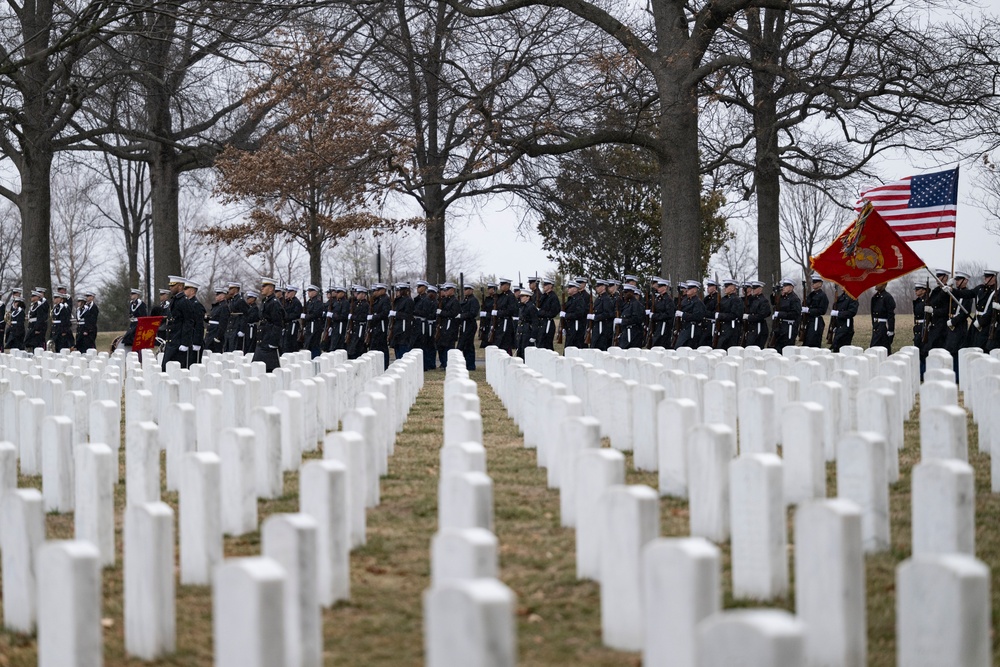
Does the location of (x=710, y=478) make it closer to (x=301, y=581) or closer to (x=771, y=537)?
(x=771, y=537)

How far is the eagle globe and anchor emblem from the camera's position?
49.1ft

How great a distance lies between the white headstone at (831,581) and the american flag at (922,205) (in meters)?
12.3

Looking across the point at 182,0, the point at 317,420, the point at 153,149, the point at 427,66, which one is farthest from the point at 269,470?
the point at 153,149

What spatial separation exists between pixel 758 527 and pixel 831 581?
0.85 meters

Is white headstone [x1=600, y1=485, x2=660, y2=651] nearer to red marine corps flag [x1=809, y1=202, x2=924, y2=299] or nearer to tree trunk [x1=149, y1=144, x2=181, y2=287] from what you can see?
red marine corps flag [x1=809, y1=202, x2=924, y2=299]

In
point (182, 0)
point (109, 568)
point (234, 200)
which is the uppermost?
point (182, 0)

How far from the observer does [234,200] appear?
2597 cm

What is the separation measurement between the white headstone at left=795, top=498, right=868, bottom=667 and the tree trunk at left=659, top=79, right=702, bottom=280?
17844mm

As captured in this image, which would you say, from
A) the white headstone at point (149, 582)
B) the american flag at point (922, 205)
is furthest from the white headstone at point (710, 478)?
the american flag at point (922, 205)

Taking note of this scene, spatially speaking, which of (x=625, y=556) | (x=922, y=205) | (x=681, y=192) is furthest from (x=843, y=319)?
(x=625, y=556)

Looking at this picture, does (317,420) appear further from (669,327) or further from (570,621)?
(669,327)

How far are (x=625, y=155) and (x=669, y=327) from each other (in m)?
11.2

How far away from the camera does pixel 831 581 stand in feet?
10.2

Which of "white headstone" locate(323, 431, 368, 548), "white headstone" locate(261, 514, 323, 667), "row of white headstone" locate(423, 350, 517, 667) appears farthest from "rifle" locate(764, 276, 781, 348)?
"white headstone" locate(261, 514, 323, 667)
